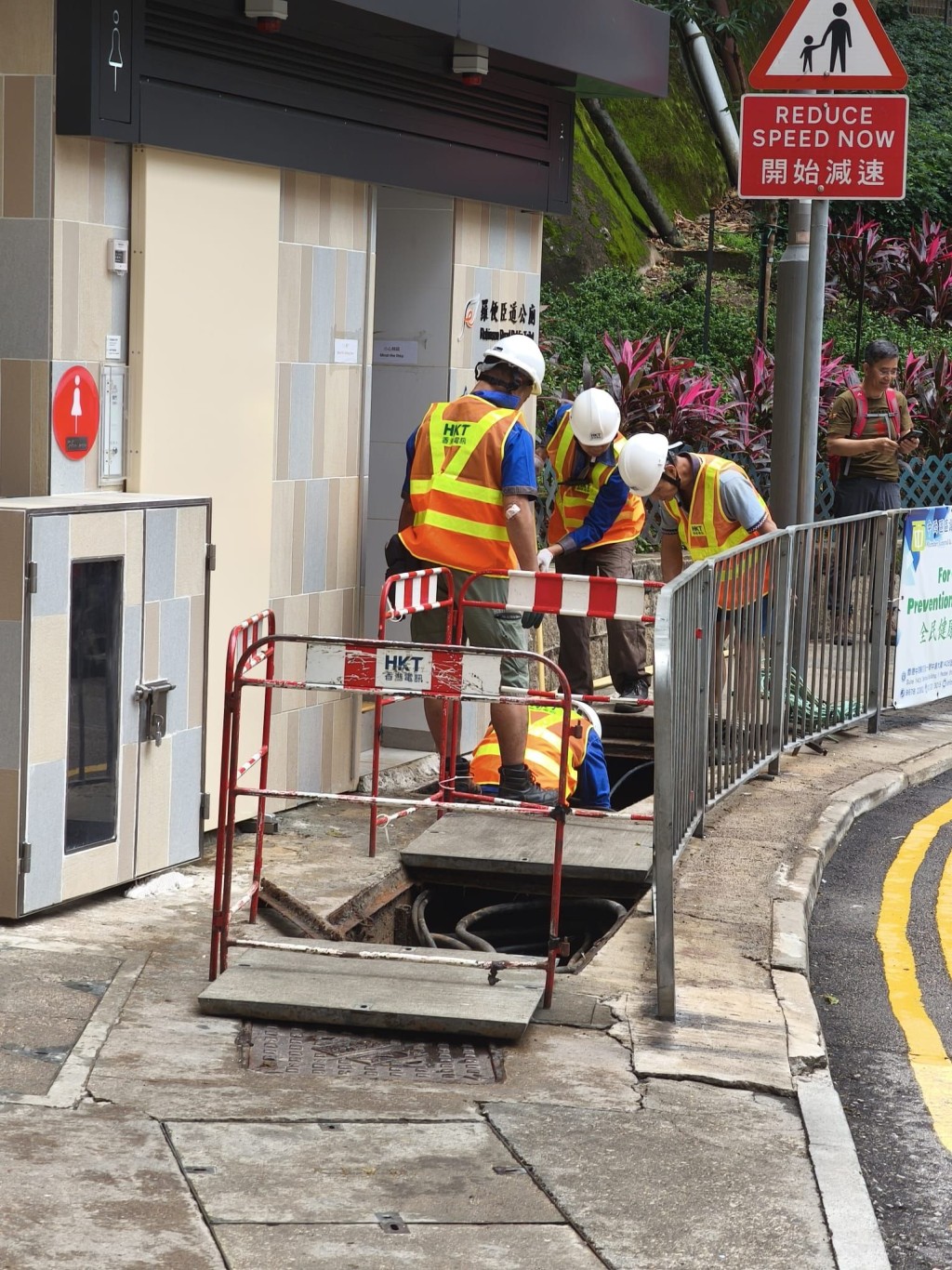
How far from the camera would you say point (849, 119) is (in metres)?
9.13

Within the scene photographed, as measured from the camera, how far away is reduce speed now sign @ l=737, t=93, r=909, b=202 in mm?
9086

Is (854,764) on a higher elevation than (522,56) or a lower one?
lower

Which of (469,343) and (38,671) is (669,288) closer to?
(469,343)

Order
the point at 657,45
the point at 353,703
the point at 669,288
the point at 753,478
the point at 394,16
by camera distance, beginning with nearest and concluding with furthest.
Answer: the point at 394,16, the point at 353,703, the point at 657,45, the point at 753,478, the point at 669,288

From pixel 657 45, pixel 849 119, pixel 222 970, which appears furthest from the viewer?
pixel 657 45

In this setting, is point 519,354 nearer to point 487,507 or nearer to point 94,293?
point 487,507

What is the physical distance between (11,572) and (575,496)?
4.86 metres

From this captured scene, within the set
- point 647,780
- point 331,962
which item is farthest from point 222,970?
point 647,780

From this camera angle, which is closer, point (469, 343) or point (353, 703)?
point (353, 703)

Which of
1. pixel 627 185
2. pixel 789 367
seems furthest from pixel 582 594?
pixel 627 185

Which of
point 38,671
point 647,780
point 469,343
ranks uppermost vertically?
point 469,343

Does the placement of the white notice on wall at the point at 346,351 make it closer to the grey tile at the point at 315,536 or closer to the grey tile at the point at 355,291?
the grey tile at the point at 355,291

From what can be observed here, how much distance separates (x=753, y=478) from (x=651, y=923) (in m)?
7.99

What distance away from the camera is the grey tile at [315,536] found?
8.12m
